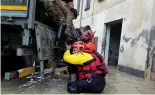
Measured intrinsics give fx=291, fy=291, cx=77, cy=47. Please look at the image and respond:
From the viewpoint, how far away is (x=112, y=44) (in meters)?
13.9

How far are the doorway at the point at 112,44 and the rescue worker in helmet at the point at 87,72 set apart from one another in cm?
800

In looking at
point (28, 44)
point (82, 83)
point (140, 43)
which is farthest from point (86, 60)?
point (140, 43)

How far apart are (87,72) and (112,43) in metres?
8.65

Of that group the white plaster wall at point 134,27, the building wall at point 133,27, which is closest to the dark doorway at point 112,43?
the building wall at point 133,27

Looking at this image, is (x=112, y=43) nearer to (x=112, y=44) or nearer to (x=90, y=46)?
(x=112, y=44)

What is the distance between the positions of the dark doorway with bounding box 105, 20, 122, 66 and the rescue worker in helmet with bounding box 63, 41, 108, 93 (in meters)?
8.05

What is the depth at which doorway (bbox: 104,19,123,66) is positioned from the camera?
13.6m

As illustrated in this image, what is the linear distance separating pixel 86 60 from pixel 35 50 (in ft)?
3.73

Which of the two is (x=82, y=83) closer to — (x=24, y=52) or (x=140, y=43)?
(x=24, y=52)

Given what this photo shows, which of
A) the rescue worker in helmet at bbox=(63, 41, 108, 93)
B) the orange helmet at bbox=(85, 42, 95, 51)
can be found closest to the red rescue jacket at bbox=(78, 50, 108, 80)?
the rescue worker in helmet at bbox=(63, 41, 108, 93)

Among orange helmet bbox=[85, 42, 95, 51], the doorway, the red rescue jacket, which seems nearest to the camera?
the red rescue jacket

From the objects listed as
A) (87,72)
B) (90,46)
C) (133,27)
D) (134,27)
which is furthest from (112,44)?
(87,72)

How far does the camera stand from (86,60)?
5418mm

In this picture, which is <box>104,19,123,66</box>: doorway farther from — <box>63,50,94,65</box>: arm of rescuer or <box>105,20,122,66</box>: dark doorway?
<box>63,50,94,65</box>: arm of rescuer
